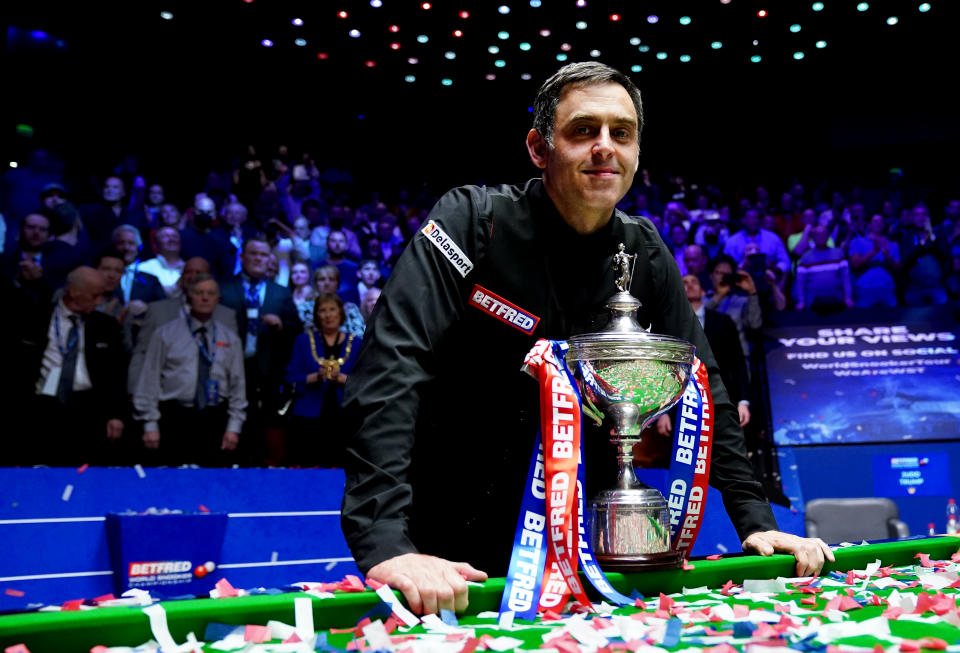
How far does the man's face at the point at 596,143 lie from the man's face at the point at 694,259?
5757 mm

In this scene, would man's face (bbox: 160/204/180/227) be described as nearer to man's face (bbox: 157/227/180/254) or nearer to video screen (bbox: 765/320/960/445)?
man's face (bbox: 157/227/180/254)

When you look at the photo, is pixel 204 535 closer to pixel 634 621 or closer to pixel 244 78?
pixel 634 621

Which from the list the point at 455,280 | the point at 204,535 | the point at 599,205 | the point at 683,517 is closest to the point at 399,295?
the point at 455,280

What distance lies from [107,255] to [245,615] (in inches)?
219

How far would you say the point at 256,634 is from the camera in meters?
0.87

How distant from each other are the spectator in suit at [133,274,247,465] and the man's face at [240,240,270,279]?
716 millimetres

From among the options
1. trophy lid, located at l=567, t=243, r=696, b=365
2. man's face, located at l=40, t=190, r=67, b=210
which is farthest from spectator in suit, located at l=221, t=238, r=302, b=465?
trophy lid, located at l=567, t=243, r=696, b=365

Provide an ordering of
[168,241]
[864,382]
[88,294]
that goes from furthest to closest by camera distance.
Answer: [864,382]
[168,241]
[88,294]

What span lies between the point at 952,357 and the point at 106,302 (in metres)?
6.50

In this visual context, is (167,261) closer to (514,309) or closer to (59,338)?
(59,338)

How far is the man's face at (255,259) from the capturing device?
641cm

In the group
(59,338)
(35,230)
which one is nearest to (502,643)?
(59,338)

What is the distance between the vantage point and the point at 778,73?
6973mm

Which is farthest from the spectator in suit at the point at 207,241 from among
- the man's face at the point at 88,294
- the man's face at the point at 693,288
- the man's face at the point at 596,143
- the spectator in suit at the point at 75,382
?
the man's face at the point at 596,143
